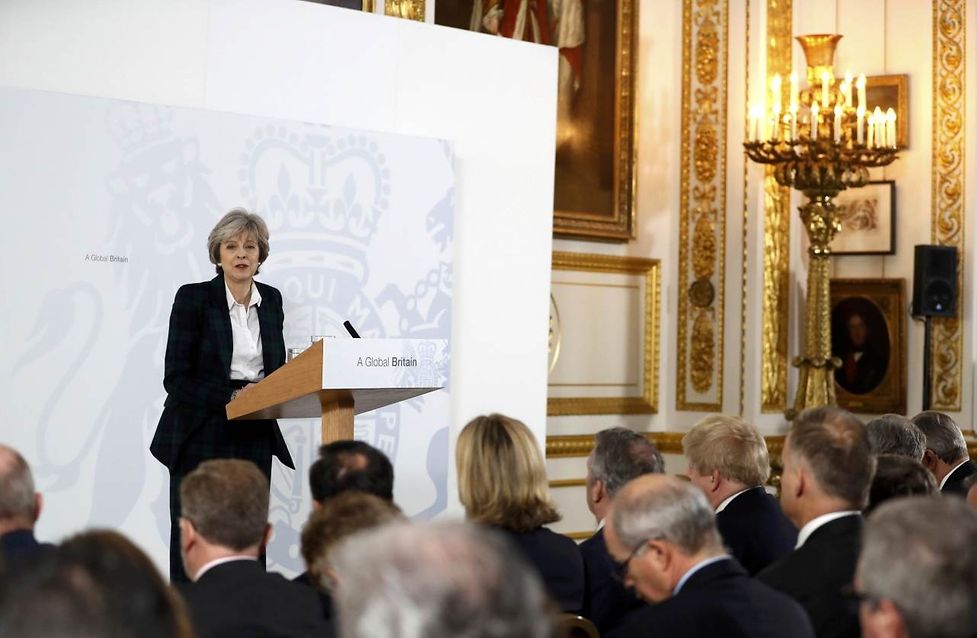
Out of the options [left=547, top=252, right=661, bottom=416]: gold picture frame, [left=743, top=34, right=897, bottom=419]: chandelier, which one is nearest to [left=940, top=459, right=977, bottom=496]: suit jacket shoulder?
[left=743, top=34, right=897, bottom=419]: chandelier

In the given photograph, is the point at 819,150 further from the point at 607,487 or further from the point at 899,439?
the point at 607,487

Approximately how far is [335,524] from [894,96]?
810 cm

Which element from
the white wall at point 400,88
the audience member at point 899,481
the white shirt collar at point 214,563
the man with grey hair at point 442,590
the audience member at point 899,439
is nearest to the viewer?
the man with grey hair at point 442,590

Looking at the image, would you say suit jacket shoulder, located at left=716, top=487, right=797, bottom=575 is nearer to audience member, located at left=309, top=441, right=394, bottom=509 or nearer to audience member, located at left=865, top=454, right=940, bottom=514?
audience member, located at left=865, top=454, right=940, bottom=514

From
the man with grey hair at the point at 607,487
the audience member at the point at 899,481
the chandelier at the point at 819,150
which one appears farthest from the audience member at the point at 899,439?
the chandelier at the point at 819,150

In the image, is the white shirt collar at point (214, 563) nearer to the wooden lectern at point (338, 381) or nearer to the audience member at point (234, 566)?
the audience member at point (234, 566)

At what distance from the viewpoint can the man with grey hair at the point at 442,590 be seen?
1.42m

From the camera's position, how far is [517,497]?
4.07 m

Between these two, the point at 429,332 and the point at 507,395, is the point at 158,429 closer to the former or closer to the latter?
the point at 429,332

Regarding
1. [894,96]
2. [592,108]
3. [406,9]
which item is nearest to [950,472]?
[406,9]

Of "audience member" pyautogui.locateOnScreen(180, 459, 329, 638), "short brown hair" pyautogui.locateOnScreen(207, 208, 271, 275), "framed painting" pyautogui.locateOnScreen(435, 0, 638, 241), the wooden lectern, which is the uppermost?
"framed painting" pyautogui.locateOnScreen(435, 0, 638, 241)

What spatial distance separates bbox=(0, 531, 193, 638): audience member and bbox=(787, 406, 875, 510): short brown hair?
7.74 feet

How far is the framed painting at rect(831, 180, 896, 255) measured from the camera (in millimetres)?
→ 10016

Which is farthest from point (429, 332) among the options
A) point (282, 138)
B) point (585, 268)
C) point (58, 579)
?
point (58, 579)
